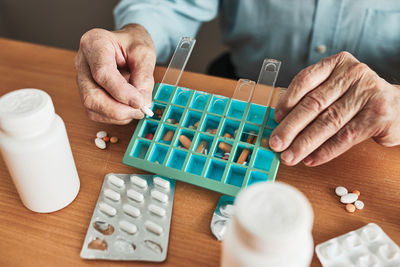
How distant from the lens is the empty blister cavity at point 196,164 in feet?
2.13

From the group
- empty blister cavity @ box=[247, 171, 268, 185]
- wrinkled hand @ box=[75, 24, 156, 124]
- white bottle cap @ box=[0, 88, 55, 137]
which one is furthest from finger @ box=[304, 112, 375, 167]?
white bottle cap @ box=[0, 88, 55, 137]

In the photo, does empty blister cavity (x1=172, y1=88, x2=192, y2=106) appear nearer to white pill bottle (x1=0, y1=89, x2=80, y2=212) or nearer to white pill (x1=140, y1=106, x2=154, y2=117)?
white pill (x1=140, y1=106, x2=154, y2=117)

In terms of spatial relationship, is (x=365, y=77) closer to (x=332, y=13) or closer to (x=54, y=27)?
(x=332, y=13)

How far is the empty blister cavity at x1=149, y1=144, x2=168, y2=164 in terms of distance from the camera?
67cm

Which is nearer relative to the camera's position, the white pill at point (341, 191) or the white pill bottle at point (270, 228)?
the white pill bottle at point (270, 228)

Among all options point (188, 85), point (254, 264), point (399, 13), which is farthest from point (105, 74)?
point (399, 13)

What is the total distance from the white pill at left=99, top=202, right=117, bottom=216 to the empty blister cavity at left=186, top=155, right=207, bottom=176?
14cm

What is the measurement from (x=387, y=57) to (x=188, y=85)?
0.53 m

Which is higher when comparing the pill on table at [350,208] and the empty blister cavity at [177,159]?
the empty blister cavity at [177,159]

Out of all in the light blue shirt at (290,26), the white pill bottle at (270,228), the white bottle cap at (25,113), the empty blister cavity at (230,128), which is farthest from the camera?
the light blue shirt at (290,26)

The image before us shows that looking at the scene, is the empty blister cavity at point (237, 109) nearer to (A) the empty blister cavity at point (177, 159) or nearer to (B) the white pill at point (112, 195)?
(A) the empty blister cavity at point (177, 159)

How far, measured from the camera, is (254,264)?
14.7 inches

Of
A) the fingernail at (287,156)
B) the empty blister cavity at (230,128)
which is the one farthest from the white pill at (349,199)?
the empty blister cavity at (230,128)

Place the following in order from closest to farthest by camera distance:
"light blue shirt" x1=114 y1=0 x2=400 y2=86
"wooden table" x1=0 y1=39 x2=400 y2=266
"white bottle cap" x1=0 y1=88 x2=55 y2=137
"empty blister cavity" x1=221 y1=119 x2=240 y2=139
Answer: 1. "white bottle cap" x1=0 y1=88 x2=55 y2=137
2. "wooden table" x1=0 y1=39 x2=400 y2=266
3. "empty blister cavity" x1=221 y1=119 x2=240 y2=139
4. "light blue shirt" x1=114 y1=0 x2=400 y2=86
